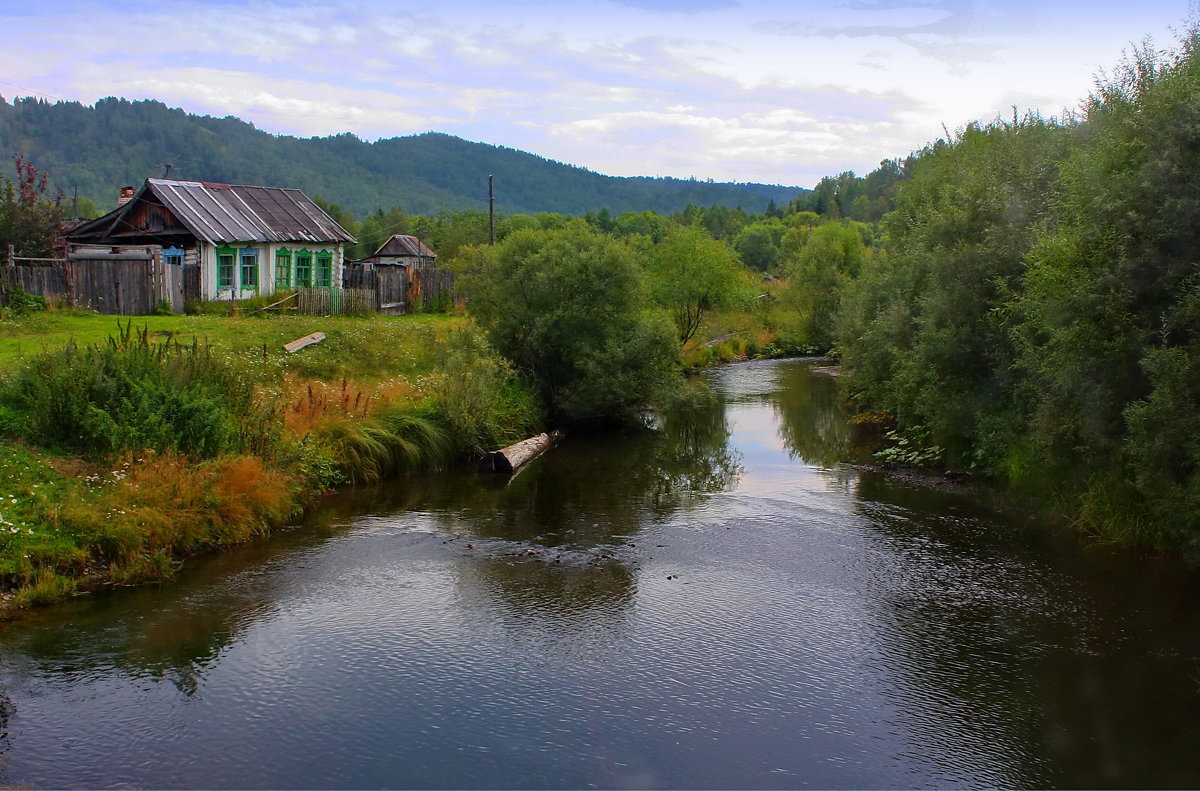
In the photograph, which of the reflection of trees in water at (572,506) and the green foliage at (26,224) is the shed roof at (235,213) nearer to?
the green foliage at (26,224)

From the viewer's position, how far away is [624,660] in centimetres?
1069

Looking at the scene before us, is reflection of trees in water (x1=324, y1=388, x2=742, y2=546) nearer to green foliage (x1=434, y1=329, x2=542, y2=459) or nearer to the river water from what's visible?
the river water

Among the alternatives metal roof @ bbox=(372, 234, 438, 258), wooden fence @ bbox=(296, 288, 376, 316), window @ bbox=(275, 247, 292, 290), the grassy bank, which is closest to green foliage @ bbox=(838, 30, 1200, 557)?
the grassy bank

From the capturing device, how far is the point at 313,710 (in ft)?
30.8

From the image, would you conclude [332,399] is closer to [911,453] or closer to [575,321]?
[575,321]

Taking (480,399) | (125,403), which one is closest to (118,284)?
(480,399)

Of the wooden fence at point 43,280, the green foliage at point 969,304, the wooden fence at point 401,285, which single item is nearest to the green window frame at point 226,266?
the wooden fence at point 401,285

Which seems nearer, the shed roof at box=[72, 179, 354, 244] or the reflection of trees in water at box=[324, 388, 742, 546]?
the reflection of trees in water at box=[324, 388, 742, 546]

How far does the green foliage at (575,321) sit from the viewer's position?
80.8ft

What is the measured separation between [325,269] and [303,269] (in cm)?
150

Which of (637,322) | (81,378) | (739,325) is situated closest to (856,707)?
(81,378)

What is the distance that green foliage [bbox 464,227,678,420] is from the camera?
24.6 meters

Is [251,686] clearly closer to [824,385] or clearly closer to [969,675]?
[969,675]

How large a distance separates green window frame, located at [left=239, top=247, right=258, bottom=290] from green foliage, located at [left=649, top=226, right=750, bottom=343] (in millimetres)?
16513
